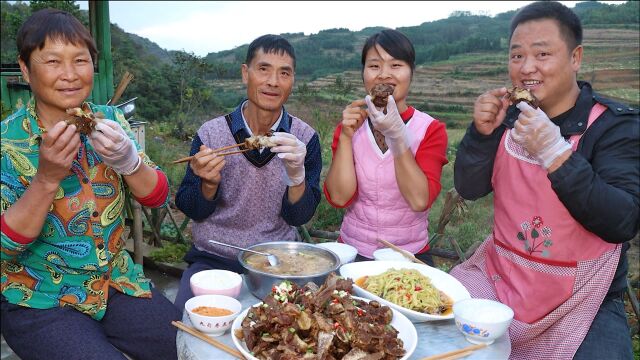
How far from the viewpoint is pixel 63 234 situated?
2.43 m

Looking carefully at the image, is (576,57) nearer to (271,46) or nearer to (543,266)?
(543,266)

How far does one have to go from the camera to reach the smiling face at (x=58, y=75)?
7.70 ft

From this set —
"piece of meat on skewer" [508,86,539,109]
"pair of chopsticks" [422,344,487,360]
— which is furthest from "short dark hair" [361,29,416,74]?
"pair of chopsticks" [422,344,487,360]

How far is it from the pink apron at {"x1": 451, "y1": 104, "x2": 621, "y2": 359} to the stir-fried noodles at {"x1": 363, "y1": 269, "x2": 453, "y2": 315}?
54 cm

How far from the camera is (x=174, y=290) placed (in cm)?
511

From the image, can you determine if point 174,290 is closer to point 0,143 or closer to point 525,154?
point 0,143

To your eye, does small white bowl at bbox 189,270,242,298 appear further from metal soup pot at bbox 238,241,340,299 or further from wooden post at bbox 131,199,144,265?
wooden post at bbox 131,199,144,265

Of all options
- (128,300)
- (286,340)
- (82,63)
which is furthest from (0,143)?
(286,340)

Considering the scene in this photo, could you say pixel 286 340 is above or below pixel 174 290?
above

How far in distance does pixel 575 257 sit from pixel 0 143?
285 centimetres

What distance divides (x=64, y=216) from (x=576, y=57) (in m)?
2.72

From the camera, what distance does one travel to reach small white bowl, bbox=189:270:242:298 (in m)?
2.16

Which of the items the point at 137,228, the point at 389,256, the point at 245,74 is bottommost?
the point at 137,228

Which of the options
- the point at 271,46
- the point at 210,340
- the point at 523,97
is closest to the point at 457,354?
the point at 210,340
